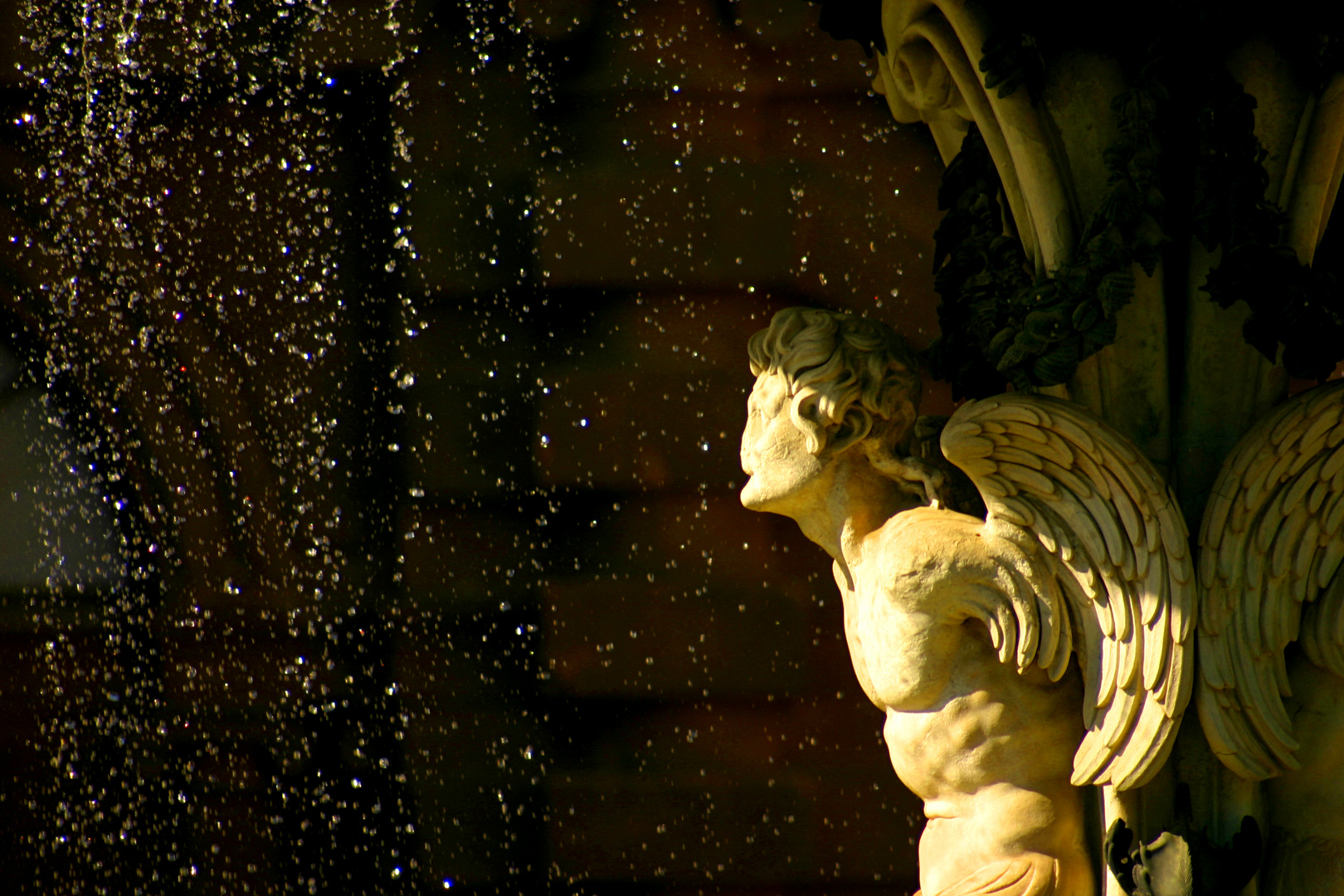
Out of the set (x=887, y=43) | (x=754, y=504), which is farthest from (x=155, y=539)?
(x=887, y=43)

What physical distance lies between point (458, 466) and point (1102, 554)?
131 cm

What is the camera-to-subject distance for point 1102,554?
1184 mm

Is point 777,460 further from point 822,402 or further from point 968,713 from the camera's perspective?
point 968,713

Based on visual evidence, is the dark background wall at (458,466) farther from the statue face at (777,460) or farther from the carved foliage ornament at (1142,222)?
the carved foliage ornament at (1142,222)

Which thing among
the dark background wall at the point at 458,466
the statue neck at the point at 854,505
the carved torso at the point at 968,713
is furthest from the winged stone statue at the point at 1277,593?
the dark background wall at the point at 458,466

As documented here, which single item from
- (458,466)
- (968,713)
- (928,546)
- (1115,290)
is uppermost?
(458,466)

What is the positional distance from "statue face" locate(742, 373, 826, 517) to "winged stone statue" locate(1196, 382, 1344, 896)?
Answer: 0.32 m

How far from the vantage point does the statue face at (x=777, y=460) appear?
1.33 meters

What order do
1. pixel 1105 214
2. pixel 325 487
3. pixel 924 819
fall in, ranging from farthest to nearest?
1. pixel 325 487
2. pixel 924 819
3. pixel 1105 214

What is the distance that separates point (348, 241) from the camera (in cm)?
239

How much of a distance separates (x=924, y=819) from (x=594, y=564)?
0.59 m

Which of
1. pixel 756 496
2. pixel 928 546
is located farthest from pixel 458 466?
pixel 928 546

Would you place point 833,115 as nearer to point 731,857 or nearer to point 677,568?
point 677,568

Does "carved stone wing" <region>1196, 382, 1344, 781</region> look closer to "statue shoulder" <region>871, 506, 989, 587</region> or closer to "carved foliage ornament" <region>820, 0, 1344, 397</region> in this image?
"carved foliage ornament" <region>820, 0, 1344, 397</region>
